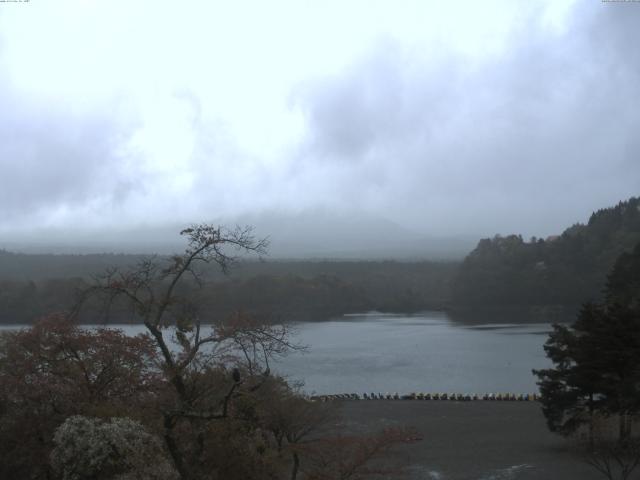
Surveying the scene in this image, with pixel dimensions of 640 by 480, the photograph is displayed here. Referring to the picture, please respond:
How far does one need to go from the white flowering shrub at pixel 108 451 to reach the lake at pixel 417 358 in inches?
457

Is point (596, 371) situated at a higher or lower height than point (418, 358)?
higher

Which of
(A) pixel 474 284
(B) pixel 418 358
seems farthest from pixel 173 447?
(A) pixel 474 284

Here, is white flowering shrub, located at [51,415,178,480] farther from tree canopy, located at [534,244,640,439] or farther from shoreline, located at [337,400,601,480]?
tree canopy, located at [534,244,640,439]

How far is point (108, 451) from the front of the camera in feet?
21.5

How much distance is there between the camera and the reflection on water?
27.7m

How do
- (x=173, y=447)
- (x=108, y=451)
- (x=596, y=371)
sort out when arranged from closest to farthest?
(x=173, y=447) → (x=108, y=451) → (x=596, y=371)

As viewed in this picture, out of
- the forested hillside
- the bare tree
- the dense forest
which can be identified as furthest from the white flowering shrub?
the forested hillside

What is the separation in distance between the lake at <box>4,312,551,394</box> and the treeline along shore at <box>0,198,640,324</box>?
9860 millimetres

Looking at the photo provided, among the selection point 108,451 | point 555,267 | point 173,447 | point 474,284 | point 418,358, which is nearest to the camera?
point 173,447

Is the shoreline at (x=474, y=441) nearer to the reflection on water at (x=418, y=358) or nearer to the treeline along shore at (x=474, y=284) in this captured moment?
the reflection on water at (x=418, y=358)

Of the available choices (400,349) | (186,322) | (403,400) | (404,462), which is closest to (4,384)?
(186,322)

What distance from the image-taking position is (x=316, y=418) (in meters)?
12.4

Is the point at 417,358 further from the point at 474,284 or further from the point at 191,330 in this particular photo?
the point at 474,284

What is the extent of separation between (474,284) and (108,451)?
6746cm
